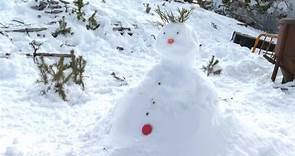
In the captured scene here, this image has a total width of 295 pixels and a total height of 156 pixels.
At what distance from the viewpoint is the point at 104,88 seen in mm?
6980

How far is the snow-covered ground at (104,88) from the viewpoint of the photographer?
192 inches

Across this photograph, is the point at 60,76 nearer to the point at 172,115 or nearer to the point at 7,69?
the point at 7,69

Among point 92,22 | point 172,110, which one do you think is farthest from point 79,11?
point 172,110

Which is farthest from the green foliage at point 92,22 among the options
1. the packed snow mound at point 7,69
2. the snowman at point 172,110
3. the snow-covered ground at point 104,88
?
the snowman at point 172,110

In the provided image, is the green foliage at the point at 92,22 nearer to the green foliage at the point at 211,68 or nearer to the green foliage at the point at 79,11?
the green foliage at the point at 79,11

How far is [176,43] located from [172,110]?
62 centimetres

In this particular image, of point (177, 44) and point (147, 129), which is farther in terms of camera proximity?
point (177, 44)

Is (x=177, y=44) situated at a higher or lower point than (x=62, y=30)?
higher

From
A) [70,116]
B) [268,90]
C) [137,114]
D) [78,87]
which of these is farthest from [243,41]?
[137,114]

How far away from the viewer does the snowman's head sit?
14.7 feet

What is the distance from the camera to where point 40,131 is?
5.21 m

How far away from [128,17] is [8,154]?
22.3 feet

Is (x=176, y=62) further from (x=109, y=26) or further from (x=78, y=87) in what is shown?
(x=109, y=26)

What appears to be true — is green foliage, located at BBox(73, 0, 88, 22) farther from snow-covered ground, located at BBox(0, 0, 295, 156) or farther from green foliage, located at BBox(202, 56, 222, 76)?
green foliage, located at BBox(202, 56, 222, 76)
